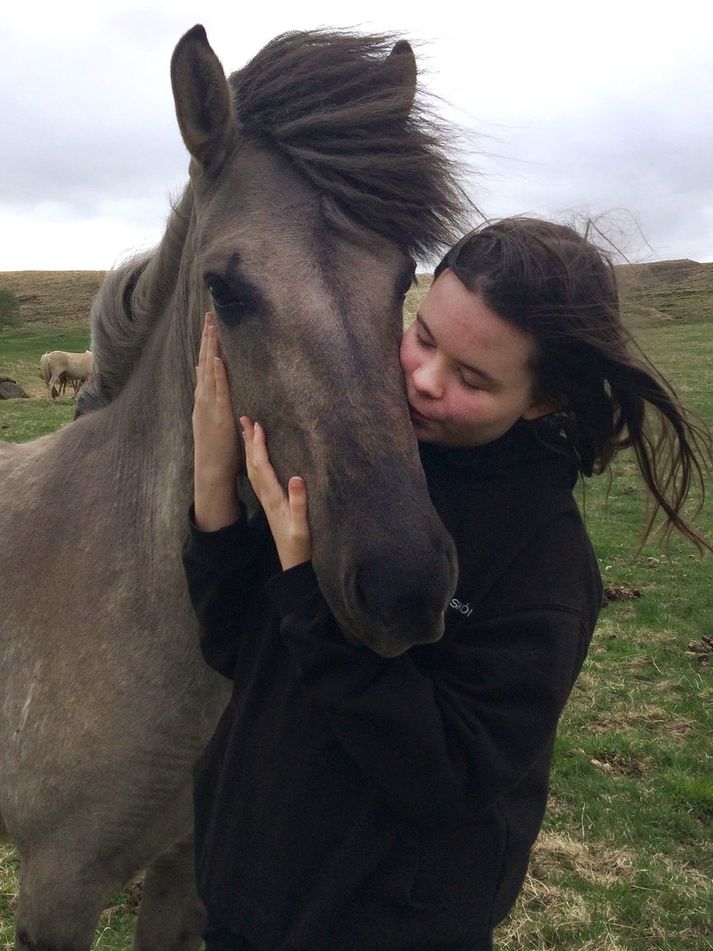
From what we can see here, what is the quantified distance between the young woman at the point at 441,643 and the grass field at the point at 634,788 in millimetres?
313

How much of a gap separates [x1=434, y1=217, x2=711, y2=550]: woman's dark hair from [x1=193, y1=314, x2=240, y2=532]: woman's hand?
2.01 feet

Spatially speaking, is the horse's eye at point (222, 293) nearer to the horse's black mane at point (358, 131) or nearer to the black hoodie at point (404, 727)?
the horse's black mane at point (358, 131)

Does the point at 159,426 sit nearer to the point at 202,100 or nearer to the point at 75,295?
the point at 202,100

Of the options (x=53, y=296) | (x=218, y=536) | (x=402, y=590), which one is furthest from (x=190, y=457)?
(x=53, y=296)

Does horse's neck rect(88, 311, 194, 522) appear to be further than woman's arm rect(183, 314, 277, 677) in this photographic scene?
Yes

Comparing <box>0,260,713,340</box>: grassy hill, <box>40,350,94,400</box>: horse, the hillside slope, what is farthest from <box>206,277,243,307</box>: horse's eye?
<box>40,350,94,400</box>: horse

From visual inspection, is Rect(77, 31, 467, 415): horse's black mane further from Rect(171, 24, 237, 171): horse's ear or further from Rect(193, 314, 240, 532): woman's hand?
Rect(193, 314, 240, 532): woman's hand

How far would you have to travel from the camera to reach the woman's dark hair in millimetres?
1874

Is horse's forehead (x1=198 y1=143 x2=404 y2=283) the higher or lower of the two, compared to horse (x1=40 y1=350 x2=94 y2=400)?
higher

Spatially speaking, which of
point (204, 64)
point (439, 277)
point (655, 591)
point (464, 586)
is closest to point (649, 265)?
point (439, 277)

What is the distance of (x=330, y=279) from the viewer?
1970 millimetres

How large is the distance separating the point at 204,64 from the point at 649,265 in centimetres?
131

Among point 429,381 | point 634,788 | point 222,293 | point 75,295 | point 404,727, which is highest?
point 75,295

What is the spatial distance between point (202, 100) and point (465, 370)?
108cm
